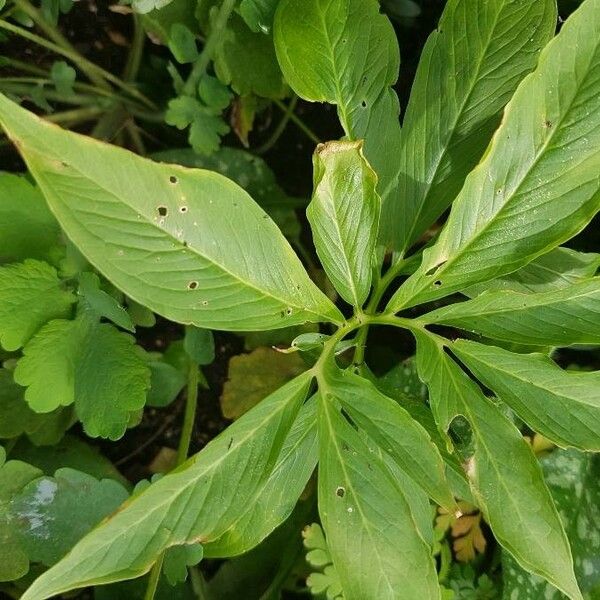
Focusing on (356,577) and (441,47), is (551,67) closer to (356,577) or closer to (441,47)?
(441,47)

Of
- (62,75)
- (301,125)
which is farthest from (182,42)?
(301,125)

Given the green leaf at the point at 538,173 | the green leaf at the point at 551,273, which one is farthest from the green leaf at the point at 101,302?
the green leaf at the point at 551,273

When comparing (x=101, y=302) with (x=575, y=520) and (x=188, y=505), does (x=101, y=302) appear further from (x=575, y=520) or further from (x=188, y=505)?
(x=575, y=520)

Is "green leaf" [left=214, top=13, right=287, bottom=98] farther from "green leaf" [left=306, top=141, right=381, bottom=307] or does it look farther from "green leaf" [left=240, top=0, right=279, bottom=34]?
"green leaf" [left=306, top=141, right=381, bottom=307]

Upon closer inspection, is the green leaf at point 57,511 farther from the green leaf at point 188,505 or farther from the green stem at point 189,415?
the green leaf at point 188,505

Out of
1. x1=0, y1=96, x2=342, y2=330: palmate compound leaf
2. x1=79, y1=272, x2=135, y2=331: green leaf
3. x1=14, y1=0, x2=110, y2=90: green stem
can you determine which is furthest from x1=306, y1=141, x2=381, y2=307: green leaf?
x1=14, y1=0, x2=110, y2=90: green stem

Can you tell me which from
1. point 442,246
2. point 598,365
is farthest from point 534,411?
point 598,365

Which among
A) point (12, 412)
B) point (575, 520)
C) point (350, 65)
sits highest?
point (350, 65)
